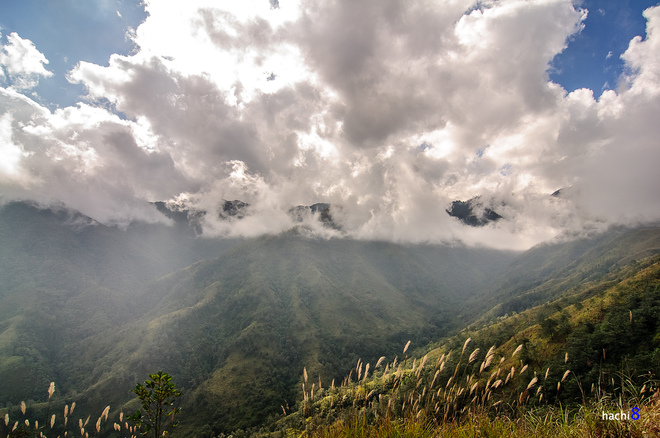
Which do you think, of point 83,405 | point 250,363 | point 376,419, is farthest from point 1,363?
point 376,419

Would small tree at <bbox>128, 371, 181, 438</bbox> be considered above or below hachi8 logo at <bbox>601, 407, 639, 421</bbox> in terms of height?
above

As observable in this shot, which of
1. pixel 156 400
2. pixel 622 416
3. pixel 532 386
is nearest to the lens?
pixel 622 416

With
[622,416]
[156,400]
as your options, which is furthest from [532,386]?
[156,400]

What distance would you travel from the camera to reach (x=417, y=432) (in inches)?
253

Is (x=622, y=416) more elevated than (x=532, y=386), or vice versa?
(x=622, y=416)

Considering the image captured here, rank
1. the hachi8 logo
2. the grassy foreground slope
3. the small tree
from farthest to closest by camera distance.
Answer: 1. the small tree
2. the grassy foreground slope
3. the hachi8 logo

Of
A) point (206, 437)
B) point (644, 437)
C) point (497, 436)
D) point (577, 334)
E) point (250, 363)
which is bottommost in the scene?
point (206, 437)

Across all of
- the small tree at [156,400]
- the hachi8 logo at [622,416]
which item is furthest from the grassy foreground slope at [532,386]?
the small tree at [156,400]

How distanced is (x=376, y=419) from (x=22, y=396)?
252m

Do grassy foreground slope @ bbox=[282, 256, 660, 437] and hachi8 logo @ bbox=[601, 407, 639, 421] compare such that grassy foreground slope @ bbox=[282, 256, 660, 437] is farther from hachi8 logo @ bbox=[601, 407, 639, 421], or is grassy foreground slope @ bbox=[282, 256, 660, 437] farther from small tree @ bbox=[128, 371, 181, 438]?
small tree @ bbox=[128, 371, 181, 438]

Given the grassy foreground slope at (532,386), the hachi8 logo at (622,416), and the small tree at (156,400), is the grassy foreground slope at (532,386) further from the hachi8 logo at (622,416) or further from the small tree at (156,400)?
the small tree at (156,400)

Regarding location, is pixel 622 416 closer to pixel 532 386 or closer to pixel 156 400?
pixel 532 386

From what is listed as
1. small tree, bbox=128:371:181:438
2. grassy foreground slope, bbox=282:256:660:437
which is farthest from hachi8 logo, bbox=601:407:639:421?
small tree, bbox=128:371:181:438

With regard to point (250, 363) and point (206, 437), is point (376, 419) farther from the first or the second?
point (250, 363)
